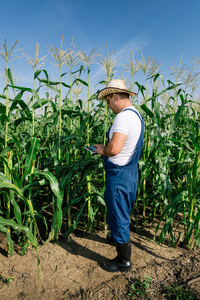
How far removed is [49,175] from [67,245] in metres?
1.14

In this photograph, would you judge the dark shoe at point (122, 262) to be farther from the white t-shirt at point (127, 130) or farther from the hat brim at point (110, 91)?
the hat brim at point (110, 91)

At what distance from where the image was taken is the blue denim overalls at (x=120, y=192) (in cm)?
229

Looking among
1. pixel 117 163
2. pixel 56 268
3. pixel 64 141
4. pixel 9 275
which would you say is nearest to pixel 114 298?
pixel 56 268

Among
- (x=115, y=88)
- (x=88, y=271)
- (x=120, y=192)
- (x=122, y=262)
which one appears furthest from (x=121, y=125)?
(x=88, y=271)

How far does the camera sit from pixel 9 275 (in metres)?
2.34

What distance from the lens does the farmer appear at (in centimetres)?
219

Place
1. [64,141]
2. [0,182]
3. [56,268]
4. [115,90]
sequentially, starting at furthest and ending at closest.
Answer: [64,141], [56,268], [115,90], [0,182]

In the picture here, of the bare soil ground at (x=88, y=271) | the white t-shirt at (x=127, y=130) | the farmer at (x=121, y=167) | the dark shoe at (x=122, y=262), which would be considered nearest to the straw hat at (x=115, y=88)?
the farmer at (x=121, y=167)

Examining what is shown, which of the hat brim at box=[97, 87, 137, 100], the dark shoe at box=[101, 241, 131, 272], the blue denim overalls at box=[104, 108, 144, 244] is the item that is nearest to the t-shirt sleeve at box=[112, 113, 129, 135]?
the blue denim overalls at box=[104, 108, 144, 244]

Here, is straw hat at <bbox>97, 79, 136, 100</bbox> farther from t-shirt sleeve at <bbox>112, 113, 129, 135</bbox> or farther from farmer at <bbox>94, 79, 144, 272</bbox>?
t-shirt sleeve at <bbox>112, 113, 129, 135</bbox>

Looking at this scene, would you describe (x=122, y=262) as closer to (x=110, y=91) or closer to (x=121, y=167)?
(x=121, y=167)

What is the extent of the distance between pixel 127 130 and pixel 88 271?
1.69 metres

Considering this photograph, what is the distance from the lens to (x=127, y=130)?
2115mm

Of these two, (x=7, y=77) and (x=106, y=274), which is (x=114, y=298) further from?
(x=7, y=77)
